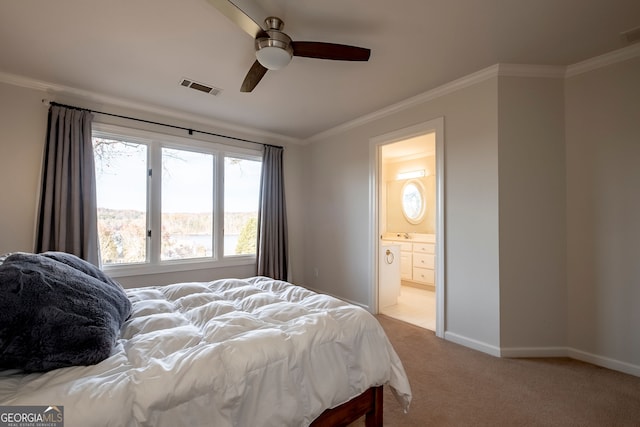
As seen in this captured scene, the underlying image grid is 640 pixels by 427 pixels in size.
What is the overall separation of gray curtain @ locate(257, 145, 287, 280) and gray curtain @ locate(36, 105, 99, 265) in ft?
6.20

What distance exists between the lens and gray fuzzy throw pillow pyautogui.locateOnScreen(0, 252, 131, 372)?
35.9 inches

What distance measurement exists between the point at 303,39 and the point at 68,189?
107 inches

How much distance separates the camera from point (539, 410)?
5.64ft

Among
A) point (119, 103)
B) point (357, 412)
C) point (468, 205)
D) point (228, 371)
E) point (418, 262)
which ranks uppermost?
point (119, 103)

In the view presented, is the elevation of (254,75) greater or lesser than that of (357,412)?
greater

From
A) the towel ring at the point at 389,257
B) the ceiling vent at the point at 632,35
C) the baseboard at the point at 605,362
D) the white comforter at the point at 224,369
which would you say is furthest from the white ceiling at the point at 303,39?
the baseboard at the point at 605,362

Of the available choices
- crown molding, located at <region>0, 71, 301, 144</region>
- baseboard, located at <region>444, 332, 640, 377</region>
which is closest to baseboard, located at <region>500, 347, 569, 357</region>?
baseboard, located at <region>444, 332, 640, 377</region>

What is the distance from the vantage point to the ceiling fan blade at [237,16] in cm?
139

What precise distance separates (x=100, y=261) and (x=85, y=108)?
5.37 ft

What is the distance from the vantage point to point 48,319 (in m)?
0.96

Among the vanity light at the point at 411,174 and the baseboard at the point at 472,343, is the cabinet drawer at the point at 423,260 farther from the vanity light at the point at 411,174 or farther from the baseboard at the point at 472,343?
the baseboard at the point at 472,343

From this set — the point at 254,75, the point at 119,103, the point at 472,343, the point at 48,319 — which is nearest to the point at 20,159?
the point at 119,103

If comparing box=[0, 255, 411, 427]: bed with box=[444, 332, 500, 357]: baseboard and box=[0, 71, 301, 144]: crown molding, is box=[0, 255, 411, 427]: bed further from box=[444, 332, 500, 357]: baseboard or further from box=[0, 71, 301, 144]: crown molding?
box=[0, 71, 301, 144]: crown molding

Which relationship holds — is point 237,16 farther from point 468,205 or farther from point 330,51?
point 468,205
